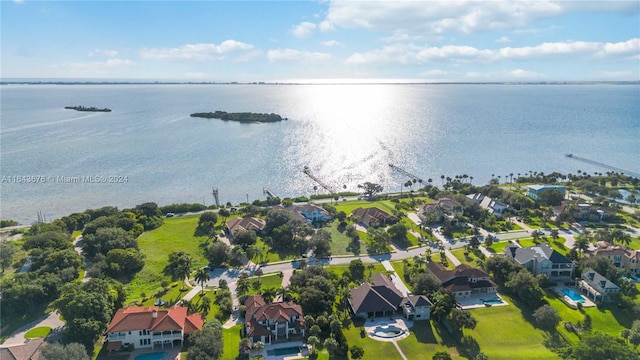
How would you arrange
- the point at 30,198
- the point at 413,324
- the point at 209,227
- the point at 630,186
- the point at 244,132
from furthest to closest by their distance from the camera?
the point at 244,132, the point at 630,186, the point at 30,198, the point at 209,227, the point at 413,324

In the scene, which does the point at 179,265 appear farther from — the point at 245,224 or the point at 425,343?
the point at 425,343

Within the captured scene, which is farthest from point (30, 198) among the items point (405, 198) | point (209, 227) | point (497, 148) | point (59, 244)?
point (497, 148)

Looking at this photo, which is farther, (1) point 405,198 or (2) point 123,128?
(2) point 123,128

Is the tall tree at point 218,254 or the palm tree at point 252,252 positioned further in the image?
the palm tree at point 252,252

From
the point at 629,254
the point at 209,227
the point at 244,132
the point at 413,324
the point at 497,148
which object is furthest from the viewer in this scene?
the point at 244,132

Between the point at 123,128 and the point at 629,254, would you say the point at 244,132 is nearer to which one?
the point at 123,128

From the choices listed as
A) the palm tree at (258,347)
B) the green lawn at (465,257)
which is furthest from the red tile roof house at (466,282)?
the palm tree at (258,347)

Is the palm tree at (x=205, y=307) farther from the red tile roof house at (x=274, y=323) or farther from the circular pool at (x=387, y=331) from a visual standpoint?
the circular pool at (x=387, y=331)

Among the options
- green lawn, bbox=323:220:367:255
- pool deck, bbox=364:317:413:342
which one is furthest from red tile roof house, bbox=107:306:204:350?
green lawn, bbox=323:220:367:255
